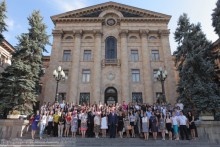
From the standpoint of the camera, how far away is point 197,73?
65.7 feet

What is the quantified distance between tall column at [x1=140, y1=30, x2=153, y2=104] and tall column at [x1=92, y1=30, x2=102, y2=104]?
5791 mm

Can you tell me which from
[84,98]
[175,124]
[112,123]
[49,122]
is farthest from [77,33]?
[175,124]

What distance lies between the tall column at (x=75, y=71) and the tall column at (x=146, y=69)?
859 centimetres

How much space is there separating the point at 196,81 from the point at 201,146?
1019cm

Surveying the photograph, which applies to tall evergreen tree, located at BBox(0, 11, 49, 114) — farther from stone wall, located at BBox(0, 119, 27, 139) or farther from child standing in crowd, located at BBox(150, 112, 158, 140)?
child standing in crowd, located at BBox(150, 112, 158, 140)

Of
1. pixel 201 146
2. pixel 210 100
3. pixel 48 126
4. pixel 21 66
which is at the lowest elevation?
pixel 201 146

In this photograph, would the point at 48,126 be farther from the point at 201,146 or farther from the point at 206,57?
the point at 206,57

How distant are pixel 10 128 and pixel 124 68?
15.8 metres

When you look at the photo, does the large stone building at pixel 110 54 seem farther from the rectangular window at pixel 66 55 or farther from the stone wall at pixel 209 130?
the stone wall at pixel 209 130

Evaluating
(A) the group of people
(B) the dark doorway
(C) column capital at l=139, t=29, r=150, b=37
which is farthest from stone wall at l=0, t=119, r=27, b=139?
(C) column capital at l=139, t=29, r=150, b=37

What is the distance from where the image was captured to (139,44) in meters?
27.3

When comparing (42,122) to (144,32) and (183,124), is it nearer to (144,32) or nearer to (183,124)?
(183,124)

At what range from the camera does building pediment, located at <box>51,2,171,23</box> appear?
91.8ft

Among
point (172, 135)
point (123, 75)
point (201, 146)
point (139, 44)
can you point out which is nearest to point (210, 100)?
point (172, 135)
